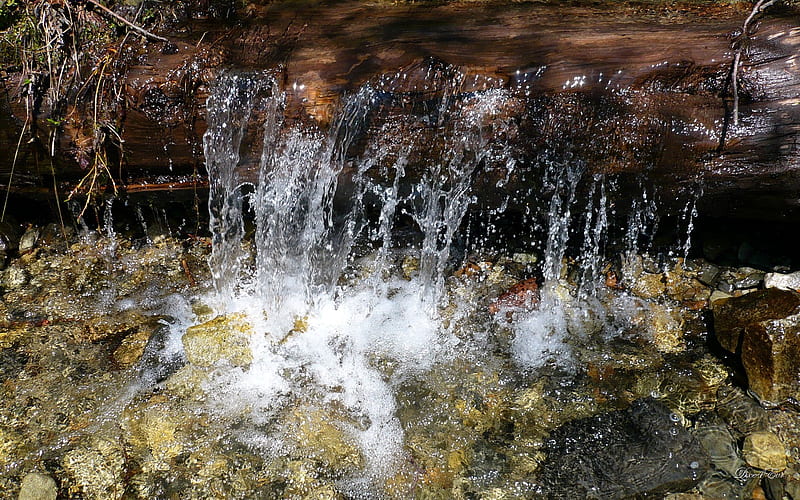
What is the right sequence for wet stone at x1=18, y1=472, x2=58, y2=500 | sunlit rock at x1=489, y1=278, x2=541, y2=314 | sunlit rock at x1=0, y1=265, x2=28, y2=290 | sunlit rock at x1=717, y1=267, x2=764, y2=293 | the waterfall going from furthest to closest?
1. sunlit rock at x1=0, y1=265, x2=28, y2=290
2. sunlit rock at x1=489, y1=278, x2=541, y2=314
3. sunlit rock at x1=717, y1=267, x2=764, y2=293
4. the waterfall
5. wet stone at x1=18, y1=472, x2=58, y2=500

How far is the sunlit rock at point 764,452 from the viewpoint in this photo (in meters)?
3.05

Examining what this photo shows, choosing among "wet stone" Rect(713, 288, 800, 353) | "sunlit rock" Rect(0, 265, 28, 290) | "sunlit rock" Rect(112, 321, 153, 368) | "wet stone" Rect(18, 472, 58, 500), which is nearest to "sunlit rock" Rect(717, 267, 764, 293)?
"wet stone" Rect(713, 288, 800, 353)

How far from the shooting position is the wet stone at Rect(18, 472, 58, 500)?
295 cm

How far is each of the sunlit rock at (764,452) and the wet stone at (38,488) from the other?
3.57 metres

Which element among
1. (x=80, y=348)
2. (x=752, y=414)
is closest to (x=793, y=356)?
(x=752, y=414)

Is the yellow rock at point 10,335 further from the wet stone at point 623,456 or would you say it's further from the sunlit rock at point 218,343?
the wet stone at point 623,456

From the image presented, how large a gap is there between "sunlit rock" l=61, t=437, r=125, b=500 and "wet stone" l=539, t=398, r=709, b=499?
220cm

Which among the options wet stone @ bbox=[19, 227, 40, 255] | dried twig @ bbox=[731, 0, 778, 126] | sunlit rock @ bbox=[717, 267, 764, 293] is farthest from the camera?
wet stone @ bbox=[19, 227, 40, 255]

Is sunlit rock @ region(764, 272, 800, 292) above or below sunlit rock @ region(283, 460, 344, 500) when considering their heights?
above

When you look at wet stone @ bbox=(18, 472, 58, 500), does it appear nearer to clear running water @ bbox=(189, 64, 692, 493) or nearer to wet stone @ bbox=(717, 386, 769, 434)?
clear running water @ bbox=(189, 64, 692, 493)

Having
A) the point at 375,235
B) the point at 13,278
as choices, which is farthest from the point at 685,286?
the point at 13,278

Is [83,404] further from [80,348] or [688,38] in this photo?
[688,38]

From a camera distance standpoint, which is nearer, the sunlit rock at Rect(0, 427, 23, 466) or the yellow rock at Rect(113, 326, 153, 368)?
the sunlit rock at Rect(0, 427, 23, 466)

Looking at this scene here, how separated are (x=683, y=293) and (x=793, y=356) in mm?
947
